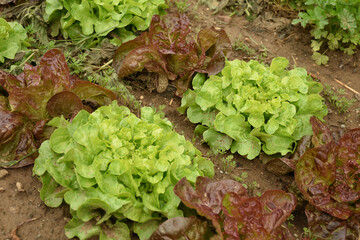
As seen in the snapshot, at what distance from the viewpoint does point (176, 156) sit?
10.5ft

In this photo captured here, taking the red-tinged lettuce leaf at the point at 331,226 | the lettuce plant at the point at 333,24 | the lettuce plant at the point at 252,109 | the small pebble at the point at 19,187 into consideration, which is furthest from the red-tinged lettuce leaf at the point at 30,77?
the lettuce plant at the point at 333,24

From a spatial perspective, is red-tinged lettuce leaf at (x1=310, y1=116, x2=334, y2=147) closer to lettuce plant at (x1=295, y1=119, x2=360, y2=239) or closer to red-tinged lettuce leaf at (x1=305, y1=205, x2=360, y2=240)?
lettuce plant at (x1=295, y1=119, x2=360, y2=239)

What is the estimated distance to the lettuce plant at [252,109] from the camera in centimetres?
383

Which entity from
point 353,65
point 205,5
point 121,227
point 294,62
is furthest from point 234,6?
point 121,227

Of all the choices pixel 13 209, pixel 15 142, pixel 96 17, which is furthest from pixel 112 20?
pixel 13 209

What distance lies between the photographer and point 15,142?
346 cm

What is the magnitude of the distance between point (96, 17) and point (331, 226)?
3.33 metres

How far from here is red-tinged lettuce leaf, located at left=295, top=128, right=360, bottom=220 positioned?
334 cm

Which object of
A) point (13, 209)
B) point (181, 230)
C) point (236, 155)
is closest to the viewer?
point (181, 230)

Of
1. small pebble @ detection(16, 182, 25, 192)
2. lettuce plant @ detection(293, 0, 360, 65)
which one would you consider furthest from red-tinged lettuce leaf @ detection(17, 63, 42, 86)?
lettuce plant @ detection(293, 0, 360, 65)

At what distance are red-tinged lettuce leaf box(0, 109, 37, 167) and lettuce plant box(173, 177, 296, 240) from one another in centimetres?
143

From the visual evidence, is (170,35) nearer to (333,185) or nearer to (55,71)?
(55,71)

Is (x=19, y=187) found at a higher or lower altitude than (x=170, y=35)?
lower

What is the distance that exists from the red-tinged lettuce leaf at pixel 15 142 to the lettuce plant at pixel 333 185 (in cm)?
239
